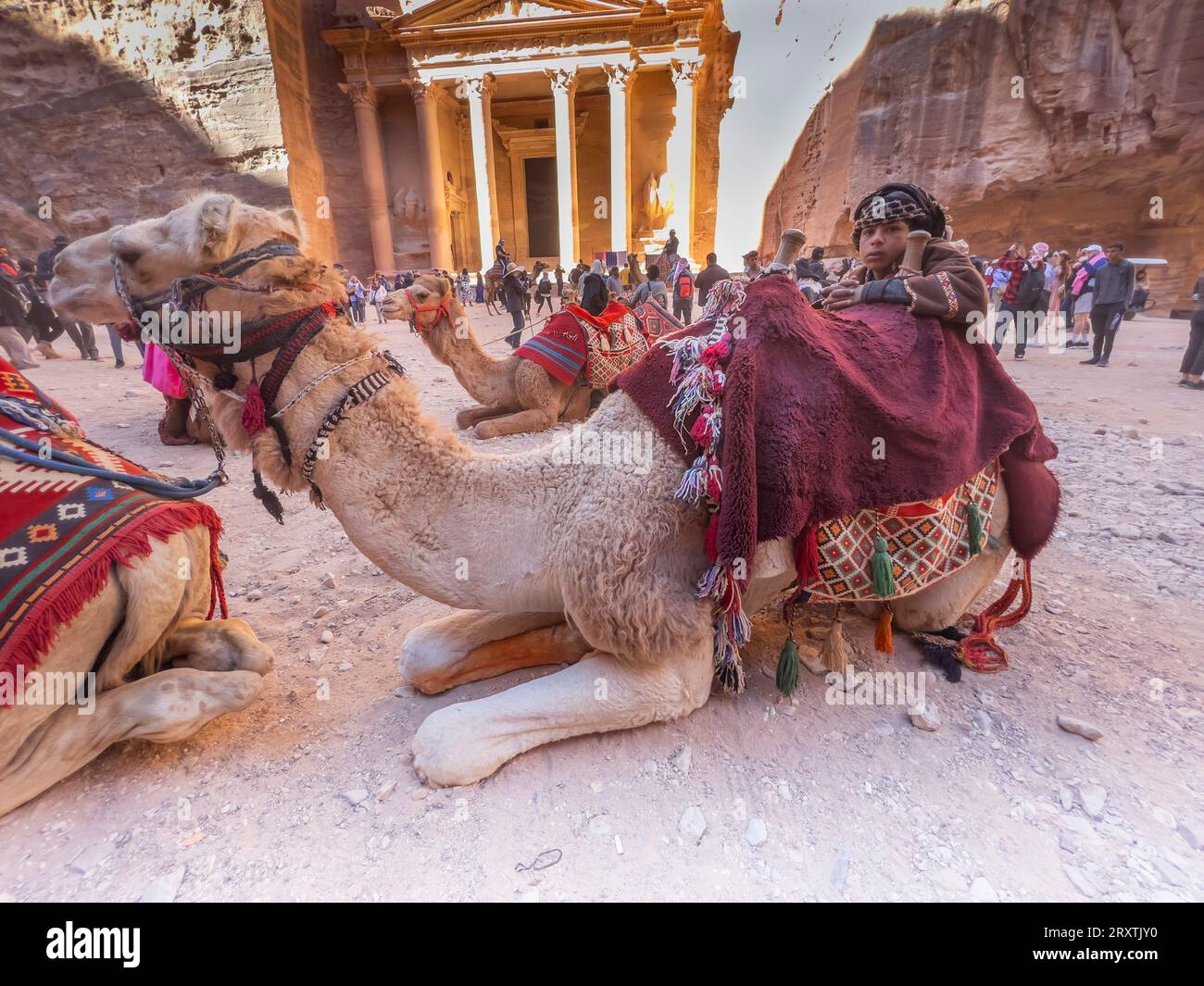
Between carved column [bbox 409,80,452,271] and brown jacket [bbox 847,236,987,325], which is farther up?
carved column [bbox 409,80,452,271]

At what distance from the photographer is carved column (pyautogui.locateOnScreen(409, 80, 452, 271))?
2578cm

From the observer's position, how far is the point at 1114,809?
1754mm

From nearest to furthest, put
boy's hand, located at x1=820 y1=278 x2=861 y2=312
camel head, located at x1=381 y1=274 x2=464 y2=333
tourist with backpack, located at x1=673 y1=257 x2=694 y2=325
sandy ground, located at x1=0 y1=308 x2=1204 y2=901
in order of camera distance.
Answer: sandy ground, located at x1=0 y1=308 x2=1204 y2=901 < boy's hand, located at x1=820 y1=278 x2=861 y2=312 < camel head, located at x1=381 y1=274 x2=464 y2=333 < tourist with backpack, located at x1=673 y1=257 x2=694 y2=325

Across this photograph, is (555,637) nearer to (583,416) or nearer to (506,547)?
(506,547)

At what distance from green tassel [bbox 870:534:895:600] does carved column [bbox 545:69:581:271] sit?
26109 millimetres

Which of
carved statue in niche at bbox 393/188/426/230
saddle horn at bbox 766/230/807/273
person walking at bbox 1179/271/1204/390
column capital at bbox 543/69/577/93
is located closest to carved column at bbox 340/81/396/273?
carved statue in niche at bbox 393/188/426/230

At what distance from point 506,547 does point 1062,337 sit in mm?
16042

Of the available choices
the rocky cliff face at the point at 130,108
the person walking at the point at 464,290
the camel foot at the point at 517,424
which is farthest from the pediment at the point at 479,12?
the camel foot at the point at 517,424

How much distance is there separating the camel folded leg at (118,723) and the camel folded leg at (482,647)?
60cm

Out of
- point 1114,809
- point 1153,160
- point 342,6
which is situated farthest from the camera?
point 342,6

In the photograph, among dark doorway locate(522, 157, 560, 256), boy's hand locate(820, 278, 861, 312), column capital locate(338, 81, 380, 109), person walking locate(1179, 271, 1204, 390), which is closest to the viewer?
boy's hand locate(820, 278, 861, 312)

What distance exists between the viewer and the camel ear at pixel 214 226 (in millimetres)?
1684

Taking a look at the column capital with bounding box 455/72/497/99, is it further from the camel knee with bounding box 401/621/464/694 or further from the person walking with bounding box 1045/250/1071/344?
the camel knee with bounding box 401/621/464/694

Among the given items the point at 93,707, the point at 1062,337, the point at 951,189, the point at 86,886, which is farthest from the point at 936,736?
the point at 951,189
